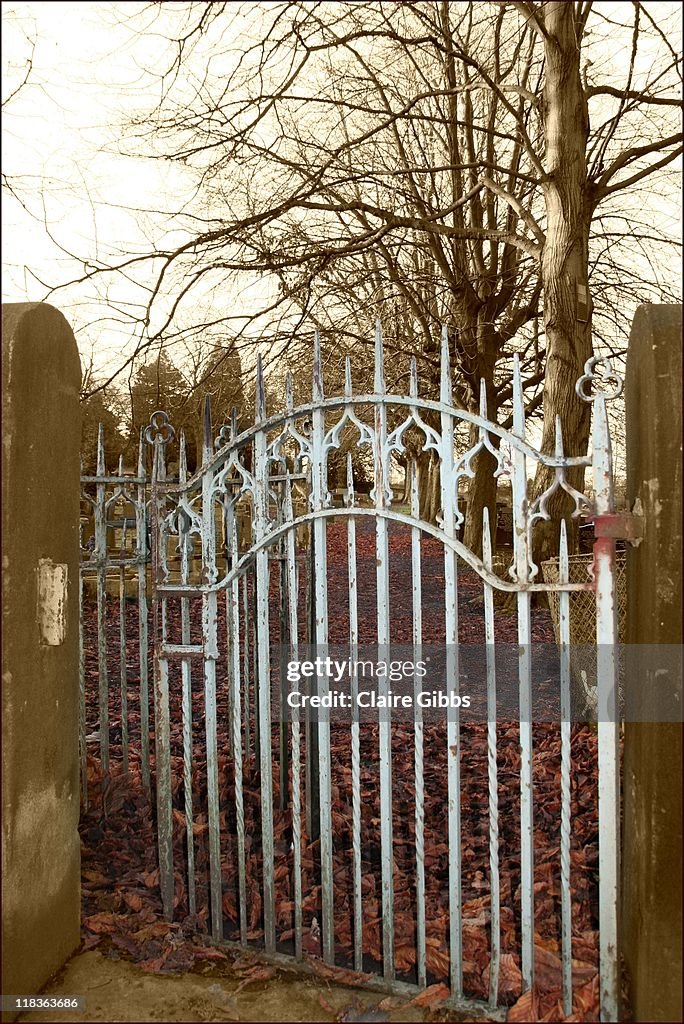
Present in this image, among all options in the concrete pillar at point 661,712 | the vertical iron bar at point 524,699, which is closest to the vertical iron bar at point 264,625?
the vertical iron bar at point 524,699

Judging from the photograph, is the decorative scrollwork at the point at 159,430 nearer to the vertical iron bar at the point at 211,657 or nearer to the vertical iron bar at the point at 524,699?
the vertical iron bar at the point at 211,657

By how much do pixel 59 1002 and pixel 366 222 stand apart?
9.39 meters

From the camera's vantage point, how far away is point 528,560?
3.04 metres

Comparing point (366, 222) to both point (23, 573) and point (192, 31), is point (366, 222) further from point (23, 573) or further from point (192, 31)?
point (23, 573)

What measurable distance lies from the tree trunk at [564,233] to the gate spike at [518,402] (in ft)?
17.0

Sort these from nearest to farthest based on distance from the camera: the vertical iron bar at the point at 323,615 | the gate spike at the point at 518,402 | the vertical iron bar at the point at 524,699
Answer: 1. the gate spike at the point at 518,402
2. the vertical iron bar at the point at 524,699
3. the vertical iron bar at the point at 323,615

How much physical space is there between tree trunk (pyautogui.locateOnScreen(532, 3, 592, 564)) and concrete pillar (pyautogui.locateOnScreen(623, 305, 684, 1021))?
Result: 5306 millimetres

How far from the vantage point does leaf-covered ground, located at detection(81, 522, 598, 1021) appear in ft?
11.2

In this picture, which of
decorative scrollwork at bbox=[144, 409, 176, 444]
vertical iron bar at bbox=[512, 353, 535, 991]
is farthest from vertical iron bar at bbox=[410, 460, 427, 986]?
decorative scrollwork at bbox=[144, 409, 176, 444]

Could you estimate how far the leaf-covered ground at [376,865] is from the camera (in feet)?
11.2

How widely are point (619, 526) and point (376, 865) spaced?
2540 mm

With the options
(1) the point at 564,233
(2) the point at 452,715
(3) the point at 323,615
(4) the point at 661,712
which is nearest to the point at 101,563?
(3) the point at 323,615

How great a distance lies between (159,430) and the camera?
13.4ft

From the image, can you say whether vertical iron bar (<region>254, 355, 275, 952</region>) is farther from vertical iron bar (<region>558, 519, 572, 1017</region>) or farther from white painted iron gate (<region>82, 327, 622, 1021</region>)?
vertical iron bar (<region>558, 519, 572, 1017</region>)
